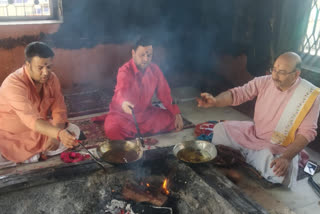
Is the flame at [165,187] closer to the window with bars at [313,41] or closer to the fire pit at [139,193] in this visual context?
the fire pit at [139,193]

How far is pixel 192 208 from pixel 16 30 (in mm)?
4595

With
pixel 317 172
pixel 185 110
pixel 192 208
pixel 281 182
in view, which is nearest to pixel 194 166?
pixel 192 208

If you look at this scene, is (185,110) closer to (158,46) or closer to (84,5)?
(158,46)

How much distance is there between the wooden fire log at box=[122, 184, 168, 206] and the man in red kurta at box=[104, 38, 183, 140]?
157 cm

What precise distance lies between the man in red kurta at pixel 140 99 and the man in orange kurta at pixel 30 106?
0.95 metres

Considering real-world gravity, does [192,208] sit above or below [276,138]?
below

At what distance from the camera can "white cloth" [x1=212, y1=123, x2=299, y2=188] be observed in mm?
3660

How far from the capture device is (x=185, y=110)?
20.0 feet

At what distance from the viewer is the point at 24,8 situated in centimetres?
575

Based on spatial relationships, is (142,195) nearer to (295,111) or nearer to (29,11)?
(295,111)

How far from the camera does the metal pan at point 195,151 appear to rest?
3.17 meters

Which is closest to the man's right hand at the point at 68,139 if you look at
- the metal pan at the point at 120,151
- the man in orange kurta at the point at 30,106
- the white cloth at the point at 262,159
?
the man in orange kurta at the point at 30,106

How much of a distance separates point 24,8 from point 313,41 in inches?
196

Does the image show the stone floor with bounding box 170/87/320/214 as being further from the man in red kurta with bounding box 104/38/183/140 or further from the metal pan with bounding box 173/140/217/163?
the man in red kurta with bounding box 104/38/183/140
